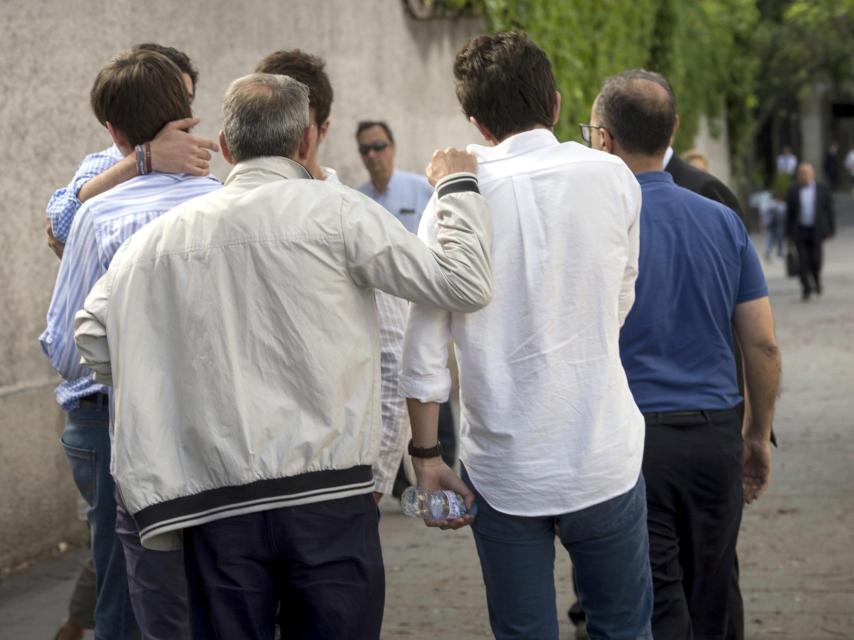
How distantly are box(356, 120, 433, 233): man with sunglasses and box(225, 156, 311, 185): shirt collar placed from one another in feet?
16.4

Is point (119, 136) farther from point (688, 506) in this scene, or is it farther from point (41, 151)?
point (41, 151)

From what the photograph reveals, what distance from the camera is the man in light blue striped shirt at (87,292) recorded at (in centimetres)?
364

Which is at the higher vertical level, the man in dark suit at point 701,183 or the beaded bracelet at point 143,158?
the beaded bracelet at point 143,158

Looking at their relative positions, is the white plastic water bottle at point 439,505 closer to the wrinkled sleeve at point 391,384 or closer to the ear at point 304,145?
the wrinkled sleeve at point 391,384

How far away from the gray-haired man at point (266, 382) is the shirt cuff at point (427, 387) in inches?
7.7

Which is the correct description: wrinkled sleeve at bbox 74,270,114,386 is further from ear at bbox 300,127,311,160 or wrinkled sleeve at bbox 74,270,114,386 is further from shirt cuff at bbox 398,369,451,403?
shirt cuff at bbox 398,369,451,403

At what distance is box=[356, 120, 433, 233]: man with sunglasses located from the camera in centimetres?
837

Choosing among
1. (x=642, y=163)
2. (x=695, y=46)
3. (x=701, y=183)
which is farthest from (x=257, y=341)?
(x=695, y=46)

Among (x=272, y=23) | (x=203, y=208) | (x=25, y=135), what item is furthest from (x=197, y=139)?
(x=272, y=23)

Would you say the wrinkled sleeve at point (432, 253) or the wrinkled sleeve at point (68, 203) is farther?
the wrinkled sleeve at point (68, 203)

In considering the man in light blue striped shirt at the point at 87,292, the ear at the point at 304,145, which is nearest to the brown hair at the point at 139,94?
the man in light blue striped shirt at the point at 87,292

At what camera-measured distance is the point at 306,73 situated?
166 inches

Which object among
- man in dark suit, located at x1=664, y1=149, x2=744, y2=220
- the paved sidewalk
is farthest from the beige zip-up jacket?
the paved sidewalk

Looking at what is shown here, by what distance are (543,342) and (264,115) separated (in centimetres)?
83
